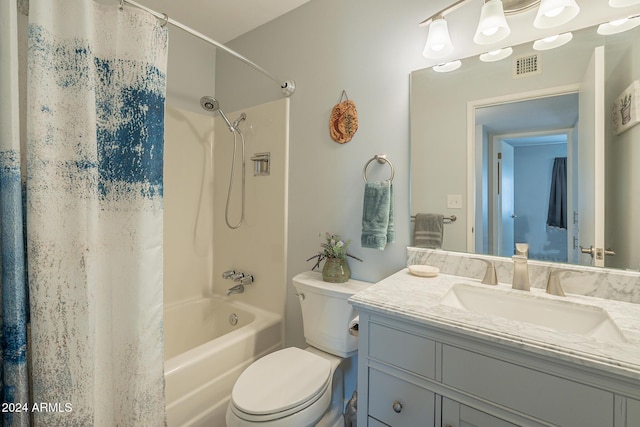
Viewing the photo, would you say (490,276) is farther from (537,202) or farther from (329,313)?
(329,313)

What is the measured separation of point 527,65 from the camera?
1115mm

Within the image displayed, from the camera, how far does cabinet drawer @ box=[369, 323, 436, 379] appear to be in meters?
0.83

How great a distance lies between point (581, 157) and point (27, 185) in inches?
71.3

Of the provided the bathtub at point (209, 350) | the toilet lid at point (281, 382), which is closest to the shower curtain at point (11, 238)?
the bathtub at point (209, 350)

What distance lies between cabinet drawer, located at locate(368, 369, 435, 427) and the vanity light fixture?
1.33m

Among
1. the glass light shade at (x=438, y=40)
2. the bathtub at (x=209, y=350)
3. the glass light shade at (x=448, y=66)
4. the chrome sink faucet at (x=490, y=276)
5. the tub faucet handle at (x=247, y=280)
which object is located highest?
the glass light shade at (x=438, y=40)

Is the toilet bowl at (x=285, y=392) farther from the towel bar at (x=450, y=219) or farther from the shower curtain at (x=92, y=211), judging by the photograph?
the towel bar at (x=450, y=219)

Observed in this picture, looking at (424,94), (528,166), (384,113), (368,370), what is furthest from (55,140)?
(528,166)

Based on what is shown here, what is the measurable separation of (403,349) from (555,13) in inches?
52.6

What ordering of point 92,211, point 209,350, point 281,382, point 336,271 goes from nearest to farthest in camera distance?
point 92,211
point 281,382
point 209,350
point 336,271

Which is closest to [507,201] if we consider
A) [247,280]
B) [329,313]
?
[329,313]

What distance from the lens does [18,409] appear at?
0.77 m

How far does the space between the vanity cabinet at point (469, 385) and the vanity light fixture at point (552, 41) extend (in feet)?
3.69

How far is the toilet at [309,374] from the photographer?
1.04m
